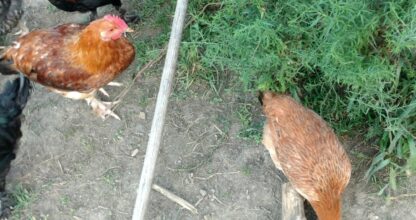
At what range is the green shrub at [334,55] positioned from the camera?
310 centimetres

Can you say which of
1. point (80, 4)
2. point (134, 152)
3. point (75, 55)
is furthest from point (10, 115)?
point (80, 4)

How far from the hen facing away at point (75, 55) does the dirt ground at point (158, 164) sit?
1.61ft

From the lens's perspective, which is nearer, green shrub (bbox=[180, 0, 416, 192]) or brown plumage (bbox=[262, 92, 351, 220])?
green shrub (bbox=[180, 0, 416, 192])

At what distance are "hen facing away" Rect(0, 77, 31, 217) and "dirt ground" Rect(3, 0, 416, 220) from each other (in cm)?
37

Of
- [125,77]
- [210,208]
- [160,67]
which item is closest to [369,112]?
[210,208]

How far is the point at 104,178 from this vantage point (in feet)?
13.3

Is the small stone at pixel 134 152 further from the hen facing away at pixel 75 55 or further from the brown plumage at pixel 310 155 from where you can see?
the brown plumage at pixel 310 155

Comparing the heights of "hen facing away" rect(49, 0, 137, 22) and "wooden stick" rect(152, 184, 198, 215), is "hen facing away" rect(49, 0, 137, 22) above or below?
above

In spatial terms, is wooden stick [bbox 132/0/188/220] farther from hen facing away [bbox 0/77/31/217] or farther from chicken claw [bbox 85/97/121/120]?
hen facing away [bbox 0/77/31/217]

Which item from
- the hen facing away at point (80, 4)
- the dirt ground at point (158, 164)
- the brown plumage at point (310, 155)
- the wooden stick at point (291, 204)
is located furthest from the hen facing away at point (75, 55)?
the wooden stick at point (291, 204)

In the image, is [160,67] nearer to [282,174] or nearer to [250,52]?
[250,52]

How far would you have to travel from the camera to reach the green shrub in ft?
10.2

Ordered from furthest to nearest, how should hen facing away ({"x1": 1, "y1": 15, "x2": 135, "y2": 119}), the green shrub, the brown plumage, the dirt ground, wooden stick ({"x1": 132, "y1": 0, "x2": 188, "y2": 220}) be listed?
the dirt ground < hen facing away ({"x1": 1, "y1": 15, "x2": 135, "y2": 119}) < wooden stick ({"x1": 132, "y1": 0, "x2": 188, "y2": 220}) < the brown plumage < the green shrub

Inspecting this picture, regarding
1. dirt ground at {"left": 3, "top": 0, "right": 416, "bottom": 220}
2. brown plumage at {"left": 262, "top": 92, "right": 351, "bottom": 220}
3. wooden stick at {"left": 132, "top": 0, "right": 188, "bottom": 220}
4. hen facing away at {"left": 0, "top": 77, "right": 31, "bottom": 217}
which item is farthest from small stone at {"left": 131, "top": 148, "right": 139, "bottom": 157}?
brown plumage at {"left": 262, "top": 92, "right": 351, "bottom": 220}
